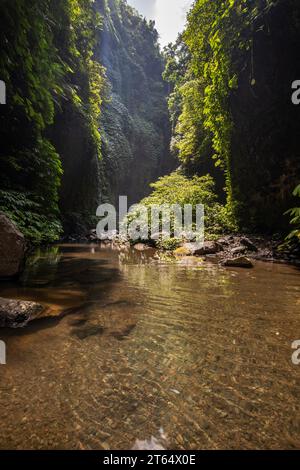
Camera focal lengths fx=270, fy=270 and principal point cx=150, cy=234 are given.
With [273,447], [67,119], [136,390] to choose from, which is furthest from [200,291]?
[67,119]

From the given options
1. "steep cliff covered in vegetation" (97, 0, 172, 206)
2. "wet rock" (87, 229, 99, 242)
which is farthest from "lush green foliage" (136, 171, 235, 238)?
"steep cliff covered in vegetation" (97, 0, 172, 206)

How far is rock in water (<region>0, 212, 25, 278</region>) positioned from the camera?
12.7 ft

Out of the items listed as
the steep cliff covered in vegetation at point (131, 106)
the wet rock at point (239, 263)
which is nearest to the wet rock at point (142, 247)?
the wet rock at point (239, 263)

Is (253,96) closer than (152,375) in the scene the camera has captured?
No

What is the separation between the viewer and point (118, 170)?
27641 mm

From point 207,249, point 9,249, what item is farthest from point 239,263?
point 9,249

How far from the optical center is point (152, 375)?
1624 mm

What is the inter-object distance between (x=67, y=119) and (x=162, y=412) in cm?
1556

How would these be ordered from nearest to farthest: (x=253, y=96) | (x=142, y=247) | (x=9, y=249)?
1. (x=9, y=249)
2. (x=253, y=96)
3. (x=142, y=247)

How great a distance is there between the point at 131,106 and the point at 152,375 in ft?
Answer: 117

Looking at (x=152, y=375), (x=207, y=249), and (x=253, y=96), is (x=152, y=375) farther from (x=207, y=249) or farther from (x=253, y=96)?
(x=253, y=96)

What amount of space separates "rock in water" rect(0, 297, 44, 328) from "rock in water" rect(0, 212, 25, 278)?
62.2 inches

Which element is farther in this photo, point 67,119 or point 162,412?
point 67,119
